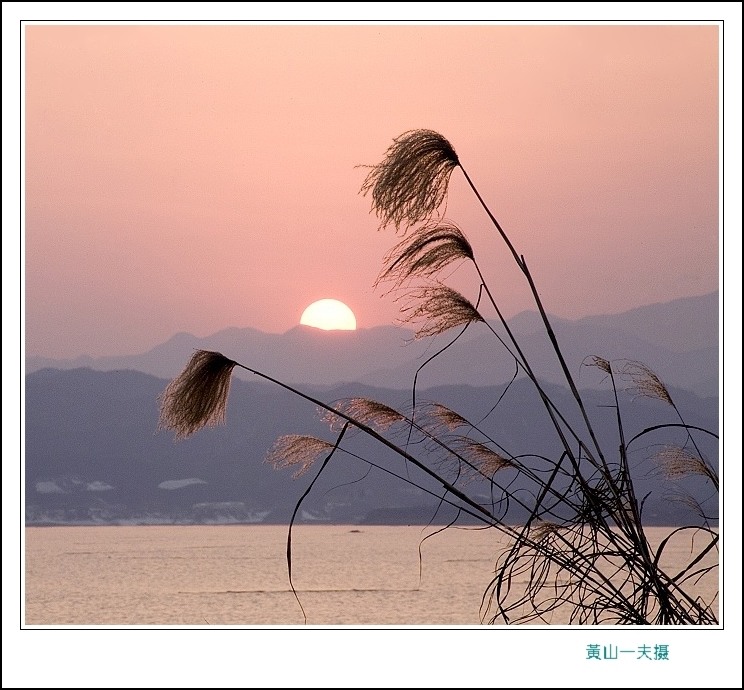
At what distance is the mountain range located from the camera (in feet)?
30.5

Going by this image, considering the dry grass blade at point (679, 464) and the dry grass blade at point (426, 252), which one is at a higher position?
the dry grass blade at point (426, 252)

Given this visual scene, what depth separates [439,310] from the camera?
79.5 inches

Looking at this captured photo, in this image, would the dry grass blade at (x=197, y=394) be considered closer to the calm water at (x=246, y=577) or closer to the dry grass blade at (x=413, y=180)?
the dry grass blade at (x=413, y=180)

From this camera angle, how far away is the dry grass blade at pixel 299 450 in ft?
6.75

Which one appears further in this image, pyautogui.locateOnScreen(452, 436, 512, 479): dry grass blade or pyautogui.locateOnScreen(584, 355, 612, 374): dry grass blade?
pyautogui.locateOnScreen(584, 355, 612, 374): dry grass blade

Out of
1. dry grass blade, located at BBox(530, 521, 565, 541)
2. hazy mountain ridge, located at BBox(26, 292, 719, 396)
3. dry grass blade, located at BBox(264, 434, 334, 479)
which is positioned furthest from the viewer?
hazy mountain ridge, located at BBox(26, 292, 719, 396)

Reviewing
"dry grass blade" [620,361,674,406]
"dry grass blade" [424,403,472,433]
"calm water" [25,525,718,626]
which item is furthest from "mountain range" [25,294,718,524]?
"dry grass blade" [424,403,472,433]

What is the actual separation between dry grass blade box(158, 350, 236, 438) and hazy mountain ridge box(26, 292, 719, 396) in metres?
4.61

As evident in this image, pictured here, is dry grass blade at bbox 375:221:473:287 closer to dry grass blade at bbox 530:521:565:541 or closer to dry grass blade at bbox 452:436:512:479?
dry grass blade at bbox 452:436:512:479

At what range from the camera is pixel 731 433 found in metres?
2.42

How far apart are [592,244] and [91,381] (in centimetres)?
664

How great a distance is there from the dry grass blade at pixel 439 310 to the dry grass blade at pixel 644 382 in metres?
0.43

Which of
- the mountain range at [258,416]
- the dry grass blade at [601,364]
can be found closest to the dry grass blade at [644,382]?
the dry grass blade at [601,364]

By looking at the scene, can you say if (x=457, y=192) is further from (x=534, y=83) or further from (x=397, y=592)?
(x=397, y=592)
